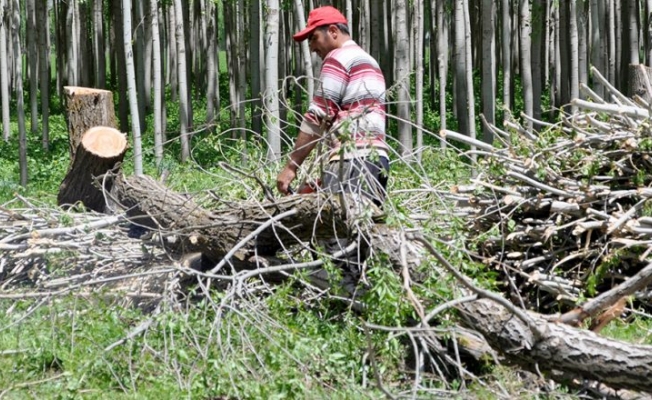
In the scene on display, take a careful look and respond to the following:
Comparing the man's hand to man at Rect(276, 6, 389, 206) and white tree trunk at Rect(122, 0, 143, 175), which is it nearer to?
man at Rect(276, 6, 389, 206)

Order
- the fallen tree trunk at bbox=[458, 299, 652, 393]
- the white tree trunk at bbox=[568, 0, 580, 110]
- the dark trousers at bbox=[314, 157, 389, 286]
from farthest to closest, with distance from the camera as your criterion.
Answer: the white tree trunk at bbox=[568, 0, 580, 110]
the dark trousers at bbox=[314, 157, 389, 286]
the fallen tree trunk at bbox=[458, 299, 652, 393]

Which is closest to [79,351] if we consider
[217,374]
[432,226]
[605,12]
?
[217,374]

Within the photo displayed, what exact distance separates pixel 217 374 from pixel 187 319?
581 mm

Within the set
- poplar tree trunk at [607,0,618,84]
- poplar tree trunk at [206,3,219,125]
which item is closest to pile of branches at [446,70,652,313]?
poplar tree trunk at [206,3,219,125]

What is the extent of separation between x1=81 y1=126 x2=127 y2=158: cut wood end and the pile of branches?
10.1 ft

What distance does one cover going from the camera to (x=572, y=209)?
249 inches

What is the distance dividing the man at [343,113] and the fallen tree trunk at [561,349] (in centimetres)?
114

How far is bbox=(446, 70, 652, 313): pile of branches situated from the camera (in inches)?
243

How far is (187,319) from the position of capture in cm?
536

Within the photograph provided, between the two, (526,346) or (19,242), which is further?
(19,242)

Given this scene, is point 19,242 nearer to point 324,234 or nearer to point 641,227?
point 324,234

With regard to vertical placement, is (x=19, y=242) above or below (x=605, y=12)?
below

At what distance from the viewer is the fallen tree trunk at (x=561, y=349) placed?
4.62 metres

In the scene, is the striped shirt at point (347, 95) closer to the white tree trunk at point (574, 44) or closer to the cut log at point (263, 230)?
the cut log at point (263, 230)
